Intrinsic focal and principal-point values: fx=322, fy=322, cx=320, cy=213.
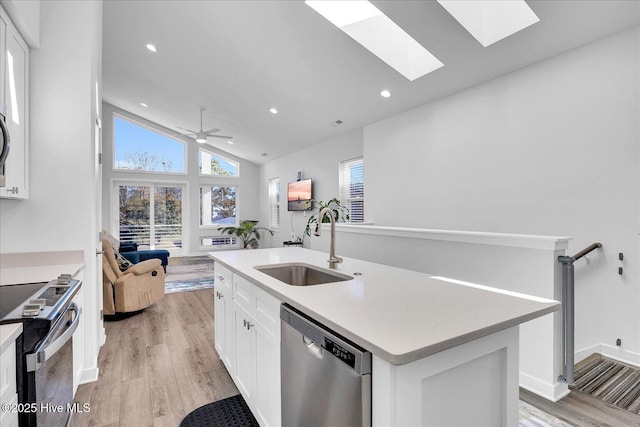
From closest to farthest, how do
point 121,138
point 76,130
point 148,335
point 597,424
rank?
point 597,424
point 76,130
point 148,335
point 121,138

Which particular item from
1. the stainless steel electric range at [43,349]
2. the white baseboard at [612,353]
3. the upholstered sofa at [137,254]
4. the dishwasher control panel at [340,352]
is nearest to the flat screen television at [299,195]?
the upholstered sofa at [137,254]

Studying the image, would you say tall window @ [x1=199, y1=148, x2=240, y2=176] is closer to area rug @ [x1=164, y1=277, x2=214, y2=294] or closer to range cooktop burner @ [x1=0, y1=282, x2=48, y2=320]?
area rug @ [x1=164, y1=277, x2=214, y2=294]

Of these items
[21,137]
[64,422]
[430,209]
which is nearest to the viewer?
[64,422]

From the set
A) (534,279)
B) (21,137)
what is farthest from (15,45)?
(534,279)

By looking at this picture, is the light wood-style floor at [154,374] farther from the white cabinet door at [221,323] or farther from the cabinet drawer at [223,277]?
the cabinet drawer at [223,277]

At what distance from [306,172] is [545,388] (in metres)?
5.73

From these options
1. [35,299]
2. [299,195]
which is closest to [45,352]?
[35,299]

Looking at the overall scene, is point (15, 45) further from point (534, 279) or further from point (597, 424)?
point (597, 424)

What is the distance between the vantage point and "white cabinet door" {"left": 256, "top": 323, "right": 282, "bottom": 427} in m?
1.50

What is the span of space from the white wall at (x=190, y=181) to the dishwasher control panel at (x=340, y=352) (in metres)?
8.45

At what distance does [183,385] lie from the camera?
236cm

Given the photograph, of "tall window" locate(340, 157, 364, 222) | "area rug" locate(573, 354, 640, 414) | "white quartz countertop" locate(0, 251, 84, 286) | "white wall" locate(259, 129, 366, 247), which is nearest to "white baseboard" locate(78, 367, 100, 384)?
"white quartz countertop" locate(0, 251, 84, 286)

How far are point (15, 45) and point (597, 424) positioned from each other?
13.7 feet

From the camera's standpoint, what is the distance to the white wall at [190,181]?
25.6 feet
